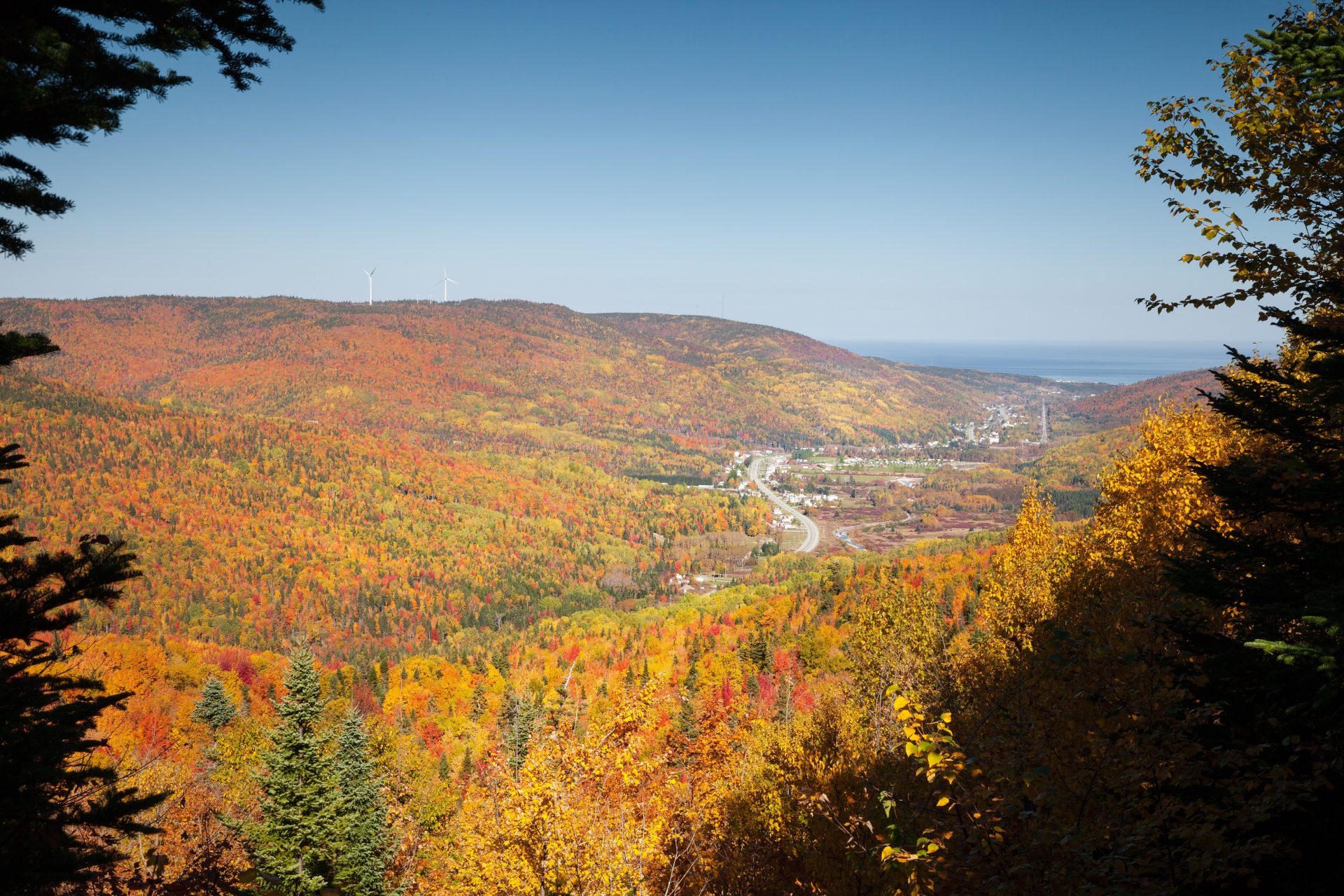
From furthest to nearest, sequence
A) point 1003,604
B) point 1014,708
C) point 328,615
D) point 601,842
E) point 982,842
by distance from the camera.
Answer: point 328,615, point 1003,604, point 1014,708, point 601,842, point 982,842

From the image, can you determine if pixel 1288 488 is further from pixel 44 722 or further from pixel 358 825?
pixel 358 825

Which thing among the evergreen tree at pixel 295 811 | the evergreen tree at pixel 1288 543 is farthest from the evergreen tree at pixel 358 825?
the evergreen tree at pixel 1288 543

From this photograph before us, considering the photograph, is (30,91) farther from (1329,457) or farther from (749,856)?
(749,856)

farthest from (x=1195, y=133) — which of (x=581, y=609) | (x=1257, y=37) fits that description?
(x=581, y=609)

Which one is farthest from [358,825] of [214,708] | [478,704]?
[478,704]

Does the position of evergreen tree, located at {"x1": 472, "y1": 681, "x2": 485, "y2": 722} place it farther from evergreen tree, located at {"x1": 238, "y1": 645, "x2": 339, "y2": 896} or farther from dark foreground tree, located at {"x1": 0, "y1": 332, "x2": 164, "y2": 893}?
dark foreground tree, located at {"x1": 0, "y1": 332, "x2": 164, "y2": 893}

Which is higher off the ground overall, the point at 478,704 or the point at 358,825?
the point at 358,825
